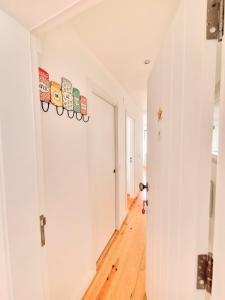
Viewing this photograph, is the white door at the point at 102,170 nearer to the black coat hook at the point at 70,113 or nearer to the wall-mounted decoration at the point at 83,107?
the wall-mounted decoration at the point at 83,107

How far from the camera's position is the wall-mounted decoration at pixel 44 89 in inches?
37.4

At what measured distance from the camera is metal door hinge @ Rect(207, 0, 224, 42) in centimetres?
42

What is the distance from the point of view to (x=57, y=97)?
109cm

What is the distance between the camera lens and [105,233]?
7.04 ft

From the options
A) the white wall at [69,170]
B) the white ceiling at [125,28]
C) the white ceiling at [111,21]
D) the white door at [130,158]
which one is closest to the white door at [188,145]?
the white ceiling at [111,21]

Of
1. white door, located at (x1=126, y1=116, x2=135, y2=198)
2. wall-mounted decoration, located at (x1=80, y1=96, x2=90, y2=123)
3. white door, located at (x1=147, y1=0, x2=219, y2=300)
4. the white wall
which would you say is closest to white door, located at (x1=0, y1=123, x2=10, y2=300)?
the white wall

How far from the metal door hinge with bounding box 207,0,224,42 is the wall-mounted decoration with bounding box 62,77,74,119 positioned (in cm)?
94

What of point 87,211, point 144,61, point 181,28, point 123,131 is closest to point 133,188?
point 123,131

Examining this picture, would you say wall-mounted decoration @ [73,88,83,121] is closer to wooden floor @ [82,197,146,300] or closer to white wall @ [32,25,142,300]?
white wall @ [32,25,142,300]

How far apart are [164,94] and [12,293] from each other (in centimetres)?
105

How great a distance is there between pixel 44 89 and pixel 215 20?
87 centimetres

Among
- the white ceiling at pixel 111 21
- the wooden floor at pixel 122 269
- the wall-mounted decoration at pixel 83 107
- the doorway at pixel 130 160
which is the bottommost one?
the wooden floor at pixel 122 269

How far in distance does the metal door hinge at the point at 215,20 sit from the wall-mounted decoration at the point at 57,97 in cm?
88

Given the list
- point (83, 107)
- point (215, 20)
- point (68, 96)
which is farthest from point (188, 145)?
point (83, 107)
